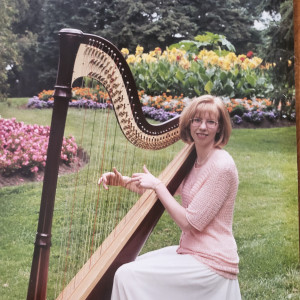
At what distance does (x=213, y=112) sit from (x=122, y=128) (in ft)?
1.18

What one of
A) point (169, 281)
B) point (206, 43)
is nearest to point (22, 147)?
point (169, 281)

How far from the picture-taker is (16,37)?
7.25 feet

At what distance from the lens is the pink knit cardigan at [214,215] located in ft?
5.68

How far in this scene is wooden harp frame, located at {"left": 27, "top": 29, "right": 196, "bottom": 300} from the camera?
138cm

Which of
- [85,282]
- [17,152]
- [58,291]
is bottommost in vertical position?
[58,291]

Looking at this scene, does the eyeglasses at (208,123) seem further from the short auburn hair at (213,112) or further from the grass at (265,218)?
the grass at (265,218)

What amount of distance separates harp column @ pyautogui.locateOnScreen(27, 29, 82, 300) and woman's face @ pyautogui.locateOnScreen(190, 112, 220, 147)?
63 cm

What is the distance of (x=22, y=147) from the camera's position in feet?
7.36

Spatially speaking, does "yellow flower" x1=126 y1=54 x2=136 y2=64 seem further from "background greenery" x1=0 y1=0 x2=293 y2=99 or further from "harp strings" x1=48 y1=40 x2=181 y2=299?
"harp strings" x1=48 y1=40 x2=181 y2=299

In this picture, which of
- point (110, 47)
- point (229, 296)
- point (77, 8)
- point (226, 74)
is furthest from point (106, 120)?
point (226, 74)

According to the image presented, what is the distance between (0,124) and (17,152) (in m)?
0.17

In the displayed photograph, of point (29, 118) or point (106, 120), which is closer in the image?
point (106, 120)

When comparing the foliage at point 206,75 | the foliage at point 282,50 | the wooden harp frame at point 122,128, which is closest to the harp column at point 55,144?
the wooden harp frame at point 122,128

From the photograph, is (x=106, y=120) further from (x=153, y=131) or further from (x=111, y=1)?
(x=111, y=1)
